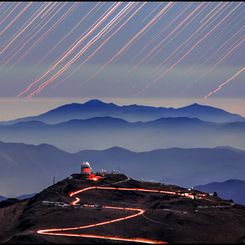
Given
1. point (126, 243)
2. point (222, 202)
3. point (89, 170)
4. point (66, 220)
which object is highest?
point (89, 170)

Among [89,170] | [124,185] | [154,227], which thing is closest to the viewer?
[154,227]

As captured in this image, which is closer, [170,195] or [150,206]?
[150,206]

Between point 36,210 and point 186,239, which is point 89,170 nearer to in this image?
point 36,210

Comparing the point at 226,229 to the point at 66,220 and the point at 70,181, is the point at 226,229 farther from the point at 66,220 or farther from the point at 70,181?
the point at 70,181

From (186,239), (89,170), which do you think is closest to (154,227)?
(186,239)

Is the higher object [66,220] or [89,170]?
[89,170]

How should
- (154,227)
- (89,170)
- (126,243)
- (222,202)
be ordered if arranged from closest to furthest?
(126,243), (154,227), (222,202), (89,170)

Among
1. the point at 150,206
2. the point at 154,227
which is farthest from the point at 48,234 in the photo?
the point at 150,206
